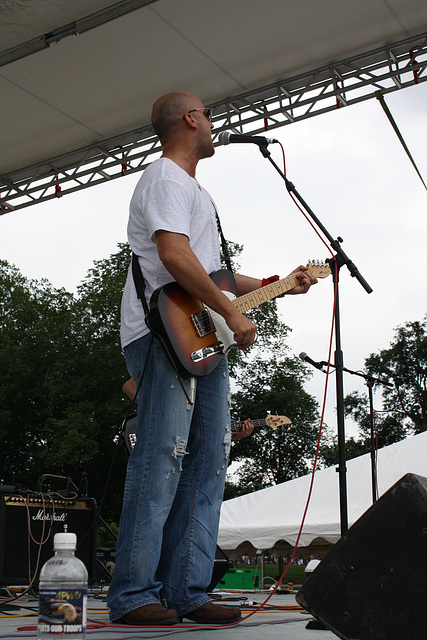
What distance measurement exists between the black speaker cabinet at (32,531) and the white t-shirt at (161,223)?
2.41 m

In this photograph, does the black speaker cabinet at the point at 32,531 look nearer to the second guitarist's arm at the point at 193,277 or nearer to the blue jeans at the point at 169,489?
the blue jeans at the point at 169,489

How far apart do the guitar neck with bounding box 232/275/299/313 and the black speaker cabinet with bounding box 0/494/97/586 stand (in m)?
2.45

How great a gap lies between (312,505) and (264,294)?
916 centimetres

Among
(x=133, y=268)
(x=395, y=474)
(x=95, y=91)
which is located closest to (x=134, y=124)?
(x=95, y=91)

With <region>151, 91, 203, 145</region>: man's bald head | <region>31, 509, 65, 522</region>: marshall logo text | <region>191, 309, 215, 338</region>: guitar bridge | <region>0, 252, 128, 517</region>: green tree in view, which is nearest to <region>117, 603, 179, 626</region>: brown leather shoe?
<region>191, 309, 215, 338</region>: guitar bridge

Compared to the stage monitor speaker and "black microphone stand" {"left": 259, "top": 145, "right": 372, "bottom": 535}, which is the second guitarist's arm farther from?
the stage monitor speaker

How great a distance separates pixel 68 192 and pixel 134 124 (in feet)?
4.35

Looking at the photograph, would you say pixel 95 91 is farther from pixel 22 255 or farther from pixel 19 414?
pixel 22 255

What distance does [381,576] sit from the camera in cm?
144

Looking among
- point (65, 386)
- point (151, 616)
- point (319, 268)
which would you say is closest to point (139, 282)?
point (151, 616)

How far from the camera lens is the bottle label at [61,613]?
1.31 metres

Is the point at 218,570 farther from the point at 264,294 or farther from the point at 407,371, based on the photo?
the point at 407,371

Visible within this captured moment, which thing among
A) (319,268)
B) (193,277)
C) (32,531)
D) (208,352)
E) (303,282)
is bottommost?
(32,531)

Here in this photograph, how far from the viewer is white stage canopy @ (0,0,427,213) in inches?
227
